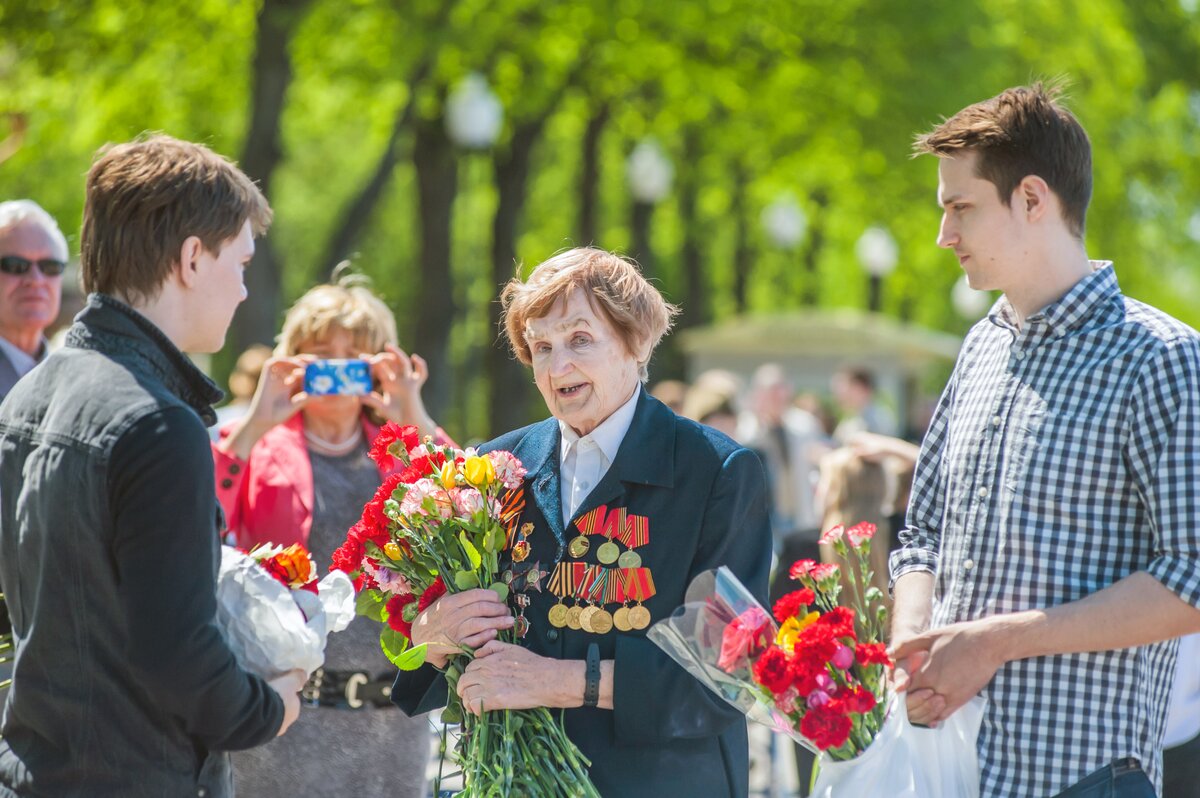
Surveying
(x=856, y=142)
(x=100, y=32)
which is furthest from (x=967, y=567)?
(x=856, y=142)

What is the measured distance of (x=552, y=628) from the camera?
3.16m

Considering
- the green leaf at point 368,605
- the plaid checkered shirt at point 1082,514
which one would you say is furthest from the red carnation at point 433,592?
the plaid checkered shirt at point 1082,514

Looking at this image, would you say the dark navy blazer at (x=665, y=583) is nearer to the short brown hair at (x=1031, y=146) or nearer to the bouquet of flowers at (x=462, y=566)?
the bouquet of flowers at (x=462, y=566)

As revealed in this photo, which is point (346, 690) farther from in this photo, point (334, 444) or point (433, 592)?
point (433, 592)

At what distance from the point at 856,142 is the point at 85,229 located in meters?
15.0

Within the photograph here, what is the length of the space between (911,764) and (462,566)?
1025 mm

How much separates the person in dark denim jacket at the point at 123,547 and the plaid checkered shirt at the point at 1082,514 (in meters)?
1.44

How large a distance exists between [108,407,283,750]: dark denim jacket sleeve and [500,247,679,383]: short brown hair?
95cm

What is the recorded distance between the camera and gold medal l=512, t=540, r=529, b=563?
3174mm

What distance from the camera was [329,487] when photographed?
471 cm

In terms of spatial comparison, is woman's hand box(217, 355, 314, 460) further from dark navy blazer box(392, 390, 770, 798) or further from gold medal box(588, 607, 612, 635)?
gold medal box(588, 607, 612, 635)

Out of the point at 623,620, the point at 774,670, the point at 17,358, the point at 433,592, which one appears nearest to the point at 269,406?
the point at 17,358

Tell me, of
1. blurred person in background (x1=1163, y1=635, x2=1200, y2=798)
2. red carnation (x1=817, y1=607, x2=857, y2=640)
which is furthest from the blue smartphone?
blurred person in background (x1=1163, y1=635, x2=1200, y2=798)

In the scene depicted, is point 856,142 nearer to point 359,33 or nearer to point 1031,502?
point 359,33
